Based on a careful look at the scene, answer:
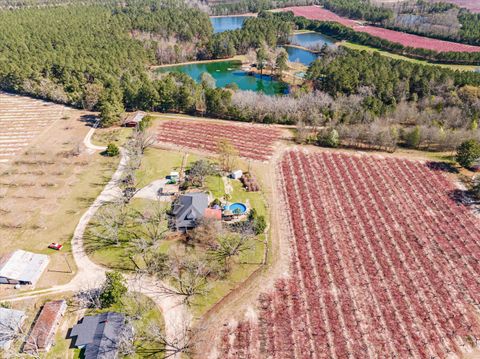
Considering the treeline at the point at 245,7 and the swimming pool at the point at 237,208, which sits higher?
the treeline at the point at 245,7

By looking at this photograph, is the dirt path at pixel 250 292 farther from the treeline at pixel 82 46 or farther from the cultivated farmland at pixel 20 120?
the treeline at pixel 82 46

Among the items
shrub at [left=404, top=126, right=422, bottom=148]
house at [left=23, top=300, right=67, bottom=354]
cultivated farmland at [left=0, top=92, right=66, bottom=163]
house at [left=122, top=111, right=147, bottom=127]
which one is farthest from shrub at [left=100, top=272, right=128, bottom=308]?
shrub at [left=404, top=126, right=422, bottom=148]

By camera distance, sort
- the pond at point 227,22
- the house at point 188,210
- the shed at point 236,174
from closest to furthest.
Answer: the house at point 188,210
the shed at point 236,174
the pond at point 227,22

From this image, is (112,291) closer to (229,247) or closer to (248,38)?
(229,247)

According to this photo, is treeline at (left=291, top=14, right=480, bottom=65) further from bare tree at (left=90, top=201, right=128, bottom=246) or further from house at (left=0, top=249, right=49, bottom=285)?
house at (left=0, top=249, right=49, bottom=285)

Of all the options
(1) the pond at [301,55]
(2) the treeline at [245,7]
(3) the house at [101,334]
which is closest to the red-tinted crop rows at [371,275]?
(3) the house at [101,334]

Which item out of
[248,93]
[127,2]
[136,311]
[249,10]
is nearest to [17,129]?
[248,93]

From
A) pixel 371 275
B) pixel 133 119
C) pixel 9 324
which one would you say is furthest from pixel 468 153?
pixel 9 324
